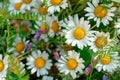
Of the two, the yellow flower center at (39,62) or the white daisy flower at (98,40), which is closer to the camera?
the white daisy flower at (98,40)

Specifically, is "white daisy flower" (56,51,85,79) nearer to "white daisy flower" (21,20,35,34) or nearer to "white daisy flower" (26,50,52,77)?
"white daisy flower" (26,50,52,77)

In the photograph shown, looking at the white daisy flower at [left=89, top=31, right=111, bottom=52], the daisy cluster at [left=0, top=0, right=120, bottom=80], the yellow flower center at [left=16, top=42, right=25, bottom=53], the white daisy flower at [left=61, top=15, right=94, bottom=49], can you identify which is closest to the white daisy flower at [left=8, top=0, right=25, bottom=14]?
the daisy cluster at [left=0, top=0, right=120, bottom=80]

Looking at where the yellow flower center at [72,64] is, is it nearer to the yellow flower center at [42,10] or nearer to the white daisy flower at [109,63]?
the white daisy flower at [109,63]

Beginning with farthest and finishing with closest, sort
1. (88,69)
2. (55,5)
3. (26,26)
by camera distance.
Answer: (26,26)
(55,5)
(88,69)

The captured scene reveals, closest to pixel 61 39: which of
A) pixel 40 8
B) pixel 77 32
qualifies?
pixel 77 32

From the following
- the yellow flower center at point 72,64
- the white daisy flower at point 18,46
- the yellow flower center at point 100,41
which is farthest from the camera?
→ the white daisy flower at point 18,46

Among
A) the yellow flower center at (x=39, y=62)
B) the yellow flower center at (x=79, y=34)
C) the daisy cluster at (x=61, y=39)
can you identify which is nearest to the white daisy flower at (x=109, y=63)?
the daisy cluster at (x=61, y=39)

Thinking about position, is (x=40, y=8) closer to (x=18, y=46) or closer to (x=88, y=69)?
(x=18, y=46)
